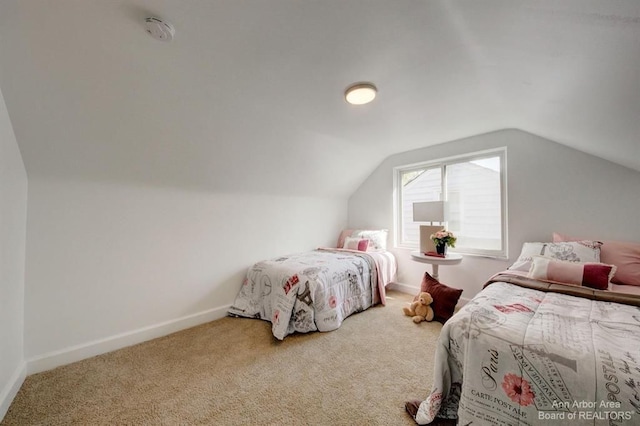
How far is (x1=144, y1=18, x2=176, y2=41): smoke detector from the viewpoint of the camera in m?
1.23

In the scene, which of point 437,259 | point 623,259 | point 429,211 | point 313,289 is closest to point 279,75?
point 313,289

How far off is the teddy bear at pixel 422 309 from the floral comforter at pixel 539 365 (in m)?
1.19

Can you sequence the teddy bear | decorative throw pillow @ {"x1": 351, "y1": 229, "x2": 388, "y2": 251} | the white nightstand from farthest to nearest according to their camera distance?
decorative throw pillow @ {"x1": 351, "y1": 229, "x2": 388, "y2": 251}
the white nightstand
the teddy bear

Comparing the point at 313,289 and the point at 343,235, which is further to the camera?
the point at 343,235

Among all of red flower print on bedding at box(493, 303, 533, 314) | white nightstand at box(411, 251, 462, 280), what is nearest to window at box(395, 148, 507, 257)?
white nightstand at box(411, 251, 462, 280)

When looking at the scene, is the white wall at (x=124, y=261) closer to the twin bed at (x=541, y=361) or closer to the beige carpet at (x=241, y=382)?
the beige carpet at (x=241, y=382)

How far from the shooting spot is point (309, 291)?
2.35 metres

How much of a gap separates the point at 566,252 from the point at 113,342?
406cm

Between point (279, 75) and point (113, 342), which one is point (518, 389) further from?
point (113, 342)

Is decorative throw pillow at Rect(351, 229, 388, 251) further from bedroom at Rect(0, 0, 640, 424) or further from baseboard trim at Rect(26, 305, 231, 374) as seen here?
baseboard trim at Rect(26, 305, 231, 374)

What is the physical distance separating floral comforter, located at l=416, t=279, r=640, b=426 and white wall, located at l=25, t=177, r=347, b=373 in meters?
2.31

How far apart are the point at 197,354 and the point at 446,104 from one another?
10.1 ft

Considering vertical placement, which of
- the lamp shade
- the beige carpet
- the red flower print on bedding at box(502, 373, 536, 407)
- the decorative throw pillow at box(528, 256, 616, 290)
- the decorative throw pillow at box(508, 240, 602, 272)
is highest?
the lamp shade

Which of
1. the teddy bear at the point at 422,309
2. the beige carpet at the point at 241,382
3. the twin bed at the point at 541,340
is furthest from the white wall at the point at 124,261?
the teddy bear at the point at 422,309
